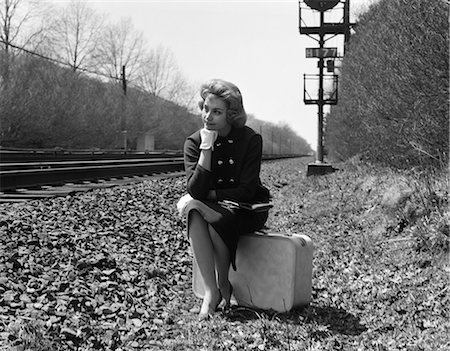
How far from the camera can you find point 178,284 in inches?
195

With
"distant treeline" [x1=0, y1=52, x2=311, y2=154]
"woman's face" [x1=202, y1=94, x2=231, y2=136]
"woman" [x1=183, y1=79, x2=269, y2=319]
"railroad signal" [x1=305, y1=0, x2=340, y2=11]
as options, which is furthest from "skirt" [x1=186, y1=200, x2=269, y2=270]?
"distant treeline" [x1=0, y1=52, x2=311, y2=154]

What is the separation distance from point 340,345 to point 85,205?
4.84 metres

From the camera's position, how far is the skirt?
371 cm

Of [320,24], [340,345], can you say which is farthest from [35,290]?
[320,24]

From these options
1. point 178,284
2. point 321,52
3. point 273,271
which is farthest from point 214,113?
point 321,52

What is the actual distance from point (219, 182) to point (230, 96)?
Answer: 0.59 metres

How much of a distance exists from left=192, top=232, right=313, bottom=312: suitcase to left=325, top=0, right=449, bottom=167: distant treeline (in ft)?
11.7

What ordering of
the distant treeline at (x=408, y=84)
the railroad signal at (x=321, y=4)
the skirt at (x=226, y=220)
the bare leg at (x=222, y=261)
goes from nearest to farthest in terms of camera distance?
the skirt at (x=226, y=220) < the bare leg at (x=222, y=261) < the distant treeline at (x=408, y=84) < the railroad signal at (x=321, y=4)

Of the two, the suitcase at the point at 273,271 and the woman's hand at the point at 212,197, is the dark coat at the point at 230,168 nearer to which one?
the woman's hand at the point at 212,197

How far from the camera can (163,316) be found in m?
4.06

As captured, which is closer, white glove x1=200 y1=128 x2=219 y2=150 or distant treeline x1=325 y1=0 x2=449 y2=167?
white glove x1=200 y1=128 x2=219 y2=150

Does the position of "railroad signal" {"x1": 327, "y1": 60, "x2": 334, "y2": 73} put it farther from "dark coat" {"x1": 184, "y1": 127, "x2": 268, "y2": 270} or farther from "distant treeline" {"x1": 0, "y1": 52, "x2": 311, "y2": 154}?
"distant treeline" {"x1": 0, "y1": 52, "x2": 311, "y2": 154}

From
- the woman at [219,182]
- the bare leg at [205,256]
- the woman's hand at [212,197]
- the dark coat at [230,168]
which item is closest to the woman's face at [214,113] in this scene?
the woman at [219,182]

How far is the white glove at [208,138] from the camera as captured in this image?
3731mm
